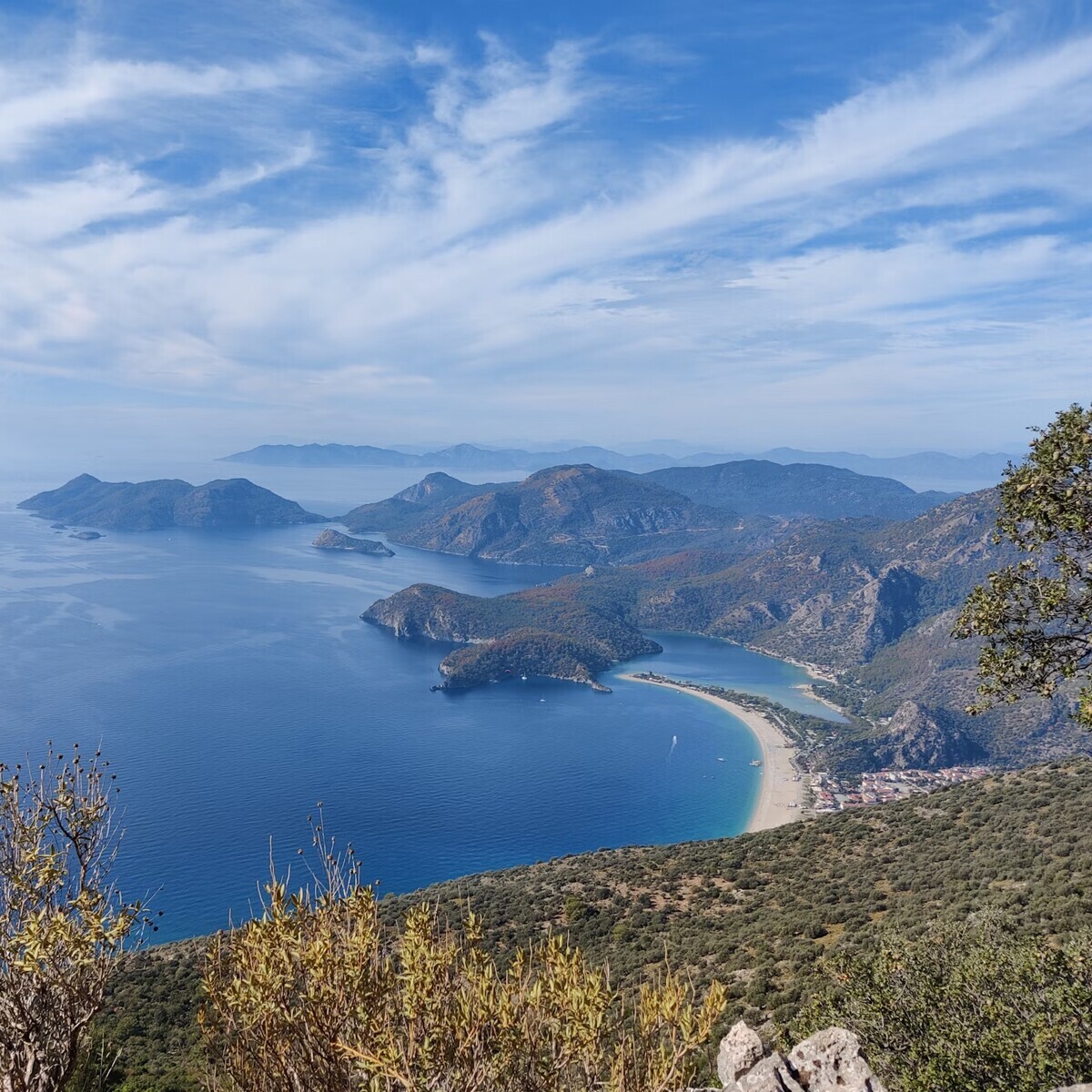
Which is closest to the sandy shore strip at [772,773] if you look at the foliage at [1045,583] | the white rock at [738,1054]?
the white rock at [738,1054]

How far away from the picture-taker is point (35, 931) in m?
6.37

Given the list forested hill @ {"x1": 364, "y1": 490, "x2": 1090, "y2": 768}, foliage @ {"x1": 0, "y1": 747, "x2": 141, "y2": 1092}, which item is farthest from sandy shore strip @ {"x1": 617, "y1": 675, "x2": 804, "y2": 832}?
foliage @ {"x1": 0, "y1": 747, "x2": 141, "y2": 1092}

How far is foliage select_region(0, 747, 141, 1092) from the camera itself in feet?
21.3

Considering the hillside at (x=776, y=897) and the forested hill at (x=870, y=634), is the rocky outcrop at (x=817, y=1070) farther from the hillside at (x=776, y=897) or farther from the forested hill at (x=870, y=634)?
the forested hill at (x=870, y=634)

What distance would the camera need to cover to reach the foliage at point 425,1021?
5.67 metres

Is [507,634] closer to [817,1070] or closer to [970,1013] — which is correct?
[970,1013]

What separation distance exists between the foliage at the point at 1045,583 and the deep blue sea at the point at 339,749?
55.9 metres

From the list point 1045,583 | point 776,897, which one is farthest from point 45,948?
point 776,897

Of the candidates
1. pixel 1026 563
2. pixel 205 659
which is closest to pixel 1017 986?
pixel 1026 563

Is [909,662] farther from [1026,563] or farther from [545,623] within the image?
[1026,563]

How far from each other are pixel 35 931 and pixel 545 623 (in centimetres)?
18537

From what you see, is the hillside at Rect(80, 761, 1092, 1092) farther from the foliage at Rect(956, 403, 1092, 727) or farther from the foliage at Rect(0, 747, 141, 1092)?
the foliage at Rect(0, 747, 141, 1092)

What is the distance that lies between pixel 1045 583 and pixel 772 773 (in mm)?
109059

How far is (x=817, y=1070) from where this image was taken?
9.36 m
